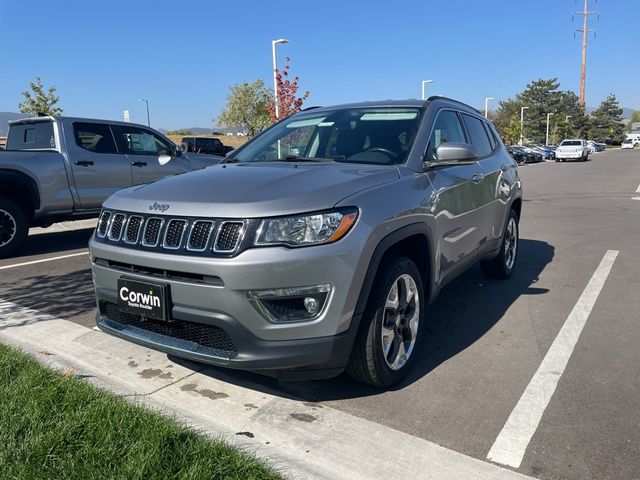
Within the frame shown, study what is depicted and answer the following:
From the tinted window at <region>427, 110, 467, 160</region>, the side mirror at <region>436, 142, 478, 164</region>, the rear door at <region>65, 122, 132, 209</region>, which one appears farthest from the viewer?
the rear door at <region>65, 122, 132, 209</region>

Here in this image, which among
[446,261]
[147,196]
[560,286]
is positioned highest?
[147,196]

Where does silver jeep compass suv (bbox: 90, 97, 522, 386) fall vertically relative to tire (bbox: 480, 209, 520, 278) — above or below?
above

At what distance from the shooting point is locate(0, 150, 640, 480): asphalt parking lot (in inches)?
109

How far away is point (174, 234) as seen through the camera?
9.39 ft

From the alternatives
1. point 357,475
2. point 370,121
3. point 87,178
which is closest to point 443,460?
point 357,475

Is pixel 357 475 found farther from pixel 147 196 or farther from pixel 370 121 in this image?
pixel 370 121

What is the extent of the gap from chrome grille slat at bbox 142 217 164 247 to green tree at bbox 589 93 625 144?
120 meters

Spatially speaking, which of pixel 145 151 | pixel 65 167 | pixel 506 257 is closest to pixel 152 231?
pixel 506 257

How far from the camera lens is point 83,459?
2473 millimetres

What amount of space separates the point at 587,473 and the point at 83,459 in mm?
2275

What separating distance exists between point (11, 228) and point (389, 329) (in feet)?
19.8

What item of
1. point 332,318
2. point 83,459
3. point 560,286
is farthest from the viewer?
A: point 560,286

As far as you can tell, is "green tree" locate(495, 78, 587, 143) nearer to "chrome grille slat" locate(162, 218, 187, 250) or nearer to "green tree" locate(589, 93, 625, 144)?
"green tree" locate(589, 93, 625, 144)

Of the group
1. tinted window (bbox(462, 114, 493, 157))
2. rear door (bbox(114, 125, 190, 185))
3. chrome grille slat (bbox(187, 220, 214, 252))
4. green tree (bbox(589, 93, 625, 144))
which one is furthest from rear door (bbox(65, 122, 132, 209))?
green tree (bbox(589, 93, 625, 144))
